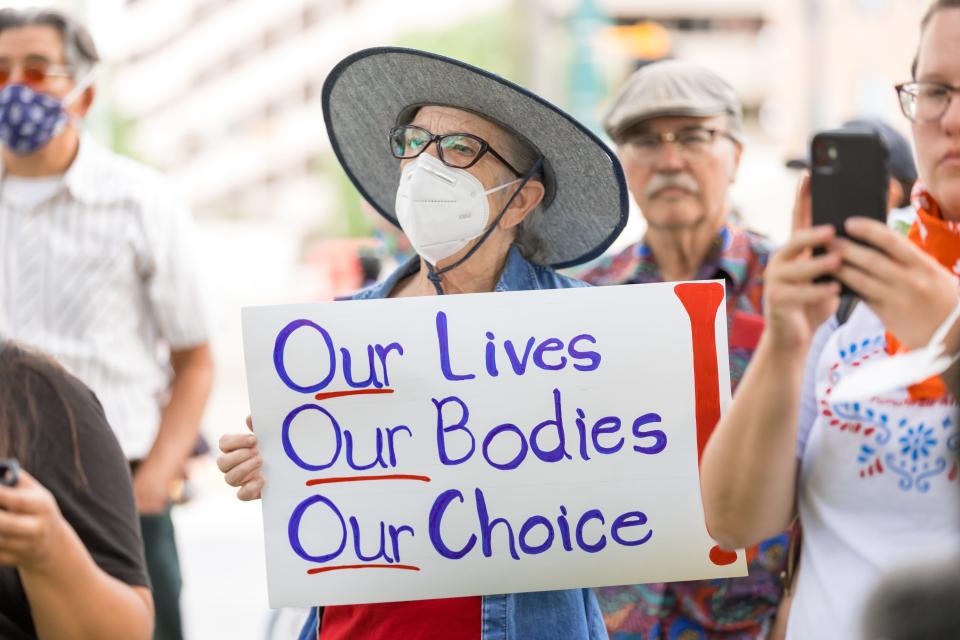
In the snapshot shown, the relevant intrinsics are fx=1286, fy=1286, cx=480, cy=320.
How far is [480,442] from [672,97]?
1.38 meters

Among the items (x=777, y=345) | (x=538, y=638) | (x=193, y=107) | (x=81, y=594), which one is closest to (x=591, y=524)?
(x=538, y=638)

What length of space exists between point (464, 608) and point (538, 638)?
137 mm

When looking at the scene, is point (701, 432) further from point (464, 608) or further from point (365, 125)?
point (365, 125)

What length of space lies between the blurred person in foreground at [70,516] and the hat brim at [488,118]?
0.88 meters

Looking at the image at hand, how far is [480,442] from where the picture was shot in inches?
86.2

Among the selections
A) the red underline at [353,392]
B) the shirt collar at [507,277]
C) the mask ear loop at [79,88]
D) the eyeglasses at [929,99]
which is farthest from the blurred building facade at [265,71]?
→ the eyeglasses at [929,99]

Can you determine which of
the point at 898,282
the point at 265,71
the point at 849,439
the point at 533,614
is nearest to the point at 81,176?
the point at 533,614

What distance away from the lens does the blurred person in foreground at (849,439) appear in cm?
167

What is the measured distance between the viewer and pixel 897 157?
12.0ft

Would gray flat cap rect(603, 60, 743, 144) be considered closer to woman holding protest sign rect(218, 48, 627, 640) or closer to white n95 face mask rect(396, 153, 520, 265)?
woman holding protest sign rect(218, 48, 627, 640)

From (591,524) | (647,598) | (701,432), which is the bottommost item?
(647,598)

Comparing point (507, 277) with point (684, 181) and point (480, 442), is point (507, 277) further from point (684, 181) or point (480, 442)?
point (684, 181)

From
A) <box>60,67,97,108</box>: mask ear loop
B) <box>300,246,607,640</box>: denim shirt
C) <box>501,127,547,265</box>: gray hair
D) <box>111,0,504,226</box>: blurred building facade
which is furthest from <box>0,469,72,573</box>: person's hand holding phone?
<box>111,0,504,226</box>: blurred building facade

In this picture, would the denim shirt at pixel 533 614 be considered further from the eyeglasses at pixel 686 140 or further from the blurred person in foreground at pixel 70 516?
the eyeglasses at pixel 686 140
